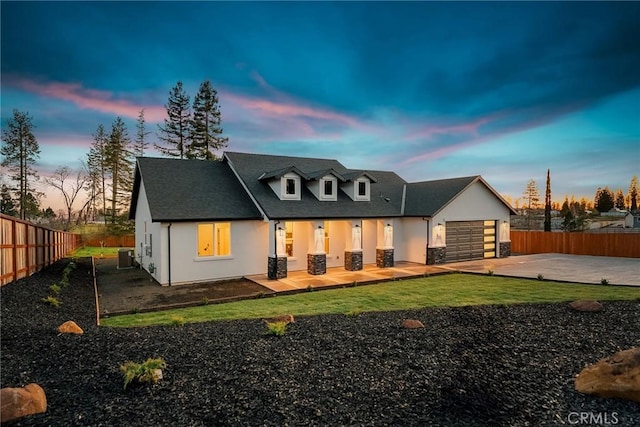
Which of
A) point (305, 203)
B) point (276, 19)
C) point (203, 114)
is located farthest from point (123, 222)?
point (276, 19)

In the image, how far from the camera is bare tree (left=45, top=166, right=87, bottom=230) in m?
38.8

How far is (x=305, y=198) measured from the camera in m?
16.8

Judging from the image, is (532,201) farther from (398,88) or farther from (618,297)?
(618,297)

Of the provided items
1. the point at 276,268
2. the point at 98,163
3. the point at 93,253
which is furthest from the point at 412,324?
the point at 98,163

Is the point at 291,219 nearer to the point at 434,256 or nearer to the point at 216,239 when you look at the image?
the point at 216,239

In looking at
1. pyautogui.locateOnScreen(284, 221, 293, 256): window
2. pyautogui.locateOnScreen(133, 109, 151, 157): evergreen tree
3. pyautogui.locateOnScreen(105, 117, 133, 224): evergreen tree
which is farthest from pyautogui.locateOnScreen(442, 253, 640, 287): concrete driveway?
pyautogui.locateOnScreen(133, 109, 151, 157): evergreen tree

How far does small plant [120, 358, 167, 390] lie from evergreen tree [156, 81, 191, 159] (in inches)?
Result: 1302

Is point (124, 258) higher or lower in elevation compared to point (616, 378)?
lower

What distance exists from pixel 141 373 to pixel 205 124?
33.8 metres

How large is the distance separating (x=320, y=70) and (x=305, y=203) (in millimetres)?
7206

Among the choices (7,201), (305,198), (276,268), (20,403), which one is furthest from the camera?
(7,201)

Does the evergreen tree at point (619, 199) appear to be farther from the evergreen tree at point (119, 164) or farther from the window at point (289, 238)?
the evergreen tree at point (119, 164)

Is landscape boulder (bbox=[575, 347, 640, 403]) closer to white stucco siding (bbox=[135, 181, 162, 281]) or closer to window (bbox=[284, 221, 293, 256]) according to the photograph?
window (bbox=[284, 221, 293, 256])

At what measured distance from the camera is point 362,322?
7.40 meters
